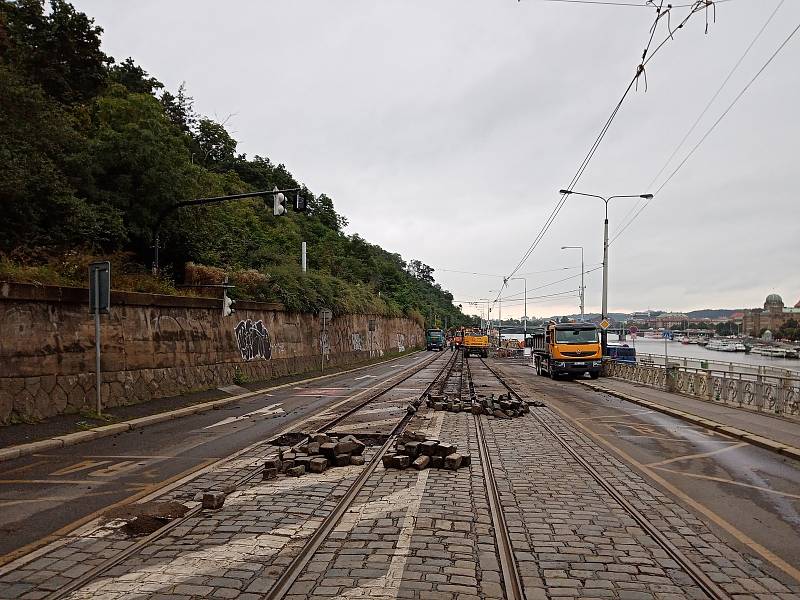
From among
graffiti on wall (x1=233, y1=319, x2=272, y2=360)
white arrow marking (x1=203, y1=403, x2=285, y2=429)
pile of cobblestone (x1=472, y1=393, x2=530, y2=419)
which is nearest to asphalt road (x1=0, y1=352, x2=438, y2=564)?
white arrow marking (x1=203, y1=403, x2=285, y2=429)

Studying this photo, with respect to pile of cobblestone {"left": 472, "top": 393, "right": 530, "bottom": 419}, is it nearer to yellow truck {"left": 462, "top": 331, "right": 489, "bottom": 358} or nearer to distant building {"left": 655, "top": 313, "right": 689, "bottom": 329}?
yellow truck {"left": 462, "top": 331, "right": 489, "bottom": 358}

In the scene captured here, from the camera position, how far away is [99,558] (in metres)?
4.75

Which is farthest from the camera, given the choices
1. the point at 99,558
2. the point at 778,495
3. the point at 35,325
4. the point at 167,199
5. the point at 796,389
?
the point at 167,199

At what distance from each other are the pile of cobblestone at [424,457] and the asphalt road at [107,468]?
9.23ft

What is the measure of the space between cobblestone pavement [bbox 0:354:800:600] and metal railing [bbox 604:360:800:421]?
9546 mm

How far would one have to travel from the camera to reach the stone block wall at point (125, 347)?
1148 centimetres

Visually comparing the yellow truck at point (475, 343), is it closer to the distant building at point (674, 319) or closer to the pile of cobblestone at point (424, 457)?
the pile of cobblestone at point (424, 457)

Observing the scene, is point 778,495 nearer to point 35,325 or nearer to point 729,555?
point 729,555

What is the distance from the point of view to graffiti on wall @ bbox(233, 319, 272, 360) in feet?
72.1

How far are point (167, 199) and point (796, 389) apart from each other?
20296mm

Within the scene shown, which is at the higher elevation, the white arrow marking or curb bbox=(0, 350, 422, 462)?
curb bbox=(0, 350, 422, 462)

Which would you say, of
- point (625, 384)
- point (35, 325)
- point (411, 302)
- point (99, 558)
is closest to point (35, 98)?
point (35, 325)

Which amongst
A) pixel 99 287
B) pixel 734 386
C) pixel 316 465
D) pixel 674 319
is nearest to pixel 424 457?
pixel 316 465

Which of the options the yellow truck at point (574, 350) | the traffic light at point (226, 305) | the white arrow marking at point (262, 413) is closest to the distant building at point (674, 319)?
the yellow truck at point (574, 350)
